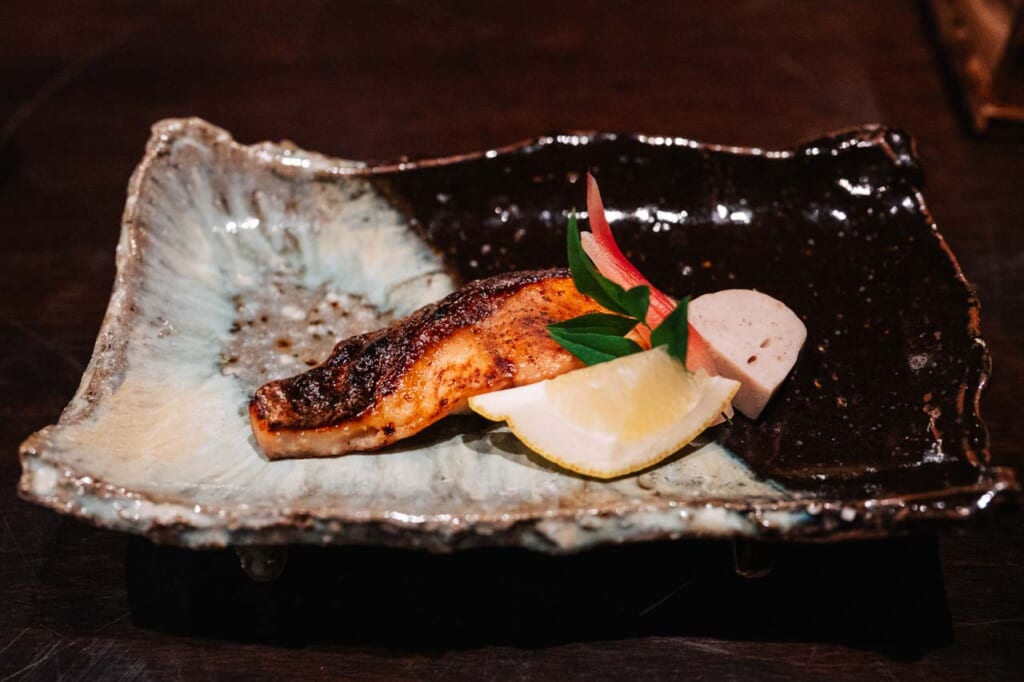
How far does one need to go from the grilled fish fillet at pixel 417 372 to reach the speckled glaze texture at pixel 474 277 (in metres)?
0.09

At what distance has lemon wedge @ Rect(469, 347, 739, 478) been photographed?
207 centimetres

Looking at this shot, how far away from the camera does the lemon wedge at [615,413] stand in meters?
2.07

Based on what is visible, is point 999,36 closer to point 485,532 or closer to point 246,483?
point 485,532

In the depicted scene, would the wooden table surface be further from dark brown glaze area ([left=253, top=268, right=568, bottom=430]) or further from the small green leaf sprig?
the small green leaf sprig

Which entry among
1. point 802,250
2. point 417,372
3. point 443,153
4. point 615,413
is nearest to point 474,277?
point 417,372

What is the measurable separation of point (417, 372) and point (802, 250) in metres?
1.31

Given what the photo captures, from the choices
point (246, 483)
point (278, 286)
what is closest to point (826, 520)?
point (246, 483)

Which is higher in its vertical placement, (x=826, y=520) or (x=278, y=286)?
(x=278, y=286)

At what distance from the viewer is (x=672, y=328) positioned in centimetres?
208

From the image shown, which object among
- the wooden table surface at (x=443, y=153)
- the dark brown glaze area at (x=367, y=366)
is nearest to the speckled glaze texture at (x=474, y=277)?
the dark brown glaze area at (x=367, y=366)

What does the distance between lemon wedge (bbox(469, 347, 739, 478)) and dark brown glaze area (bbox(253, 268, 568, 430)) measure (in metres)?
0.25

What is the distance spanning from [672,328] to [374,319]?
1.00 meters

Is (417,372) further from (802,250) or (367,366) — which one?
(802,250)

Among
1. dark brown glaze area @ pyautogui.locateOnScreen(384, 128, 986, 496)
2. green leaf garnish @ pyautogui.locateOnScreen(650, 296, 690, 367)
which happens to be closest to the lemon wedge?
green leaf garnish @ pyautogui.locateOnScreen(650, 296, 690, 367)
